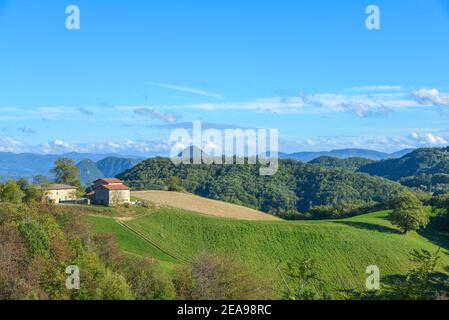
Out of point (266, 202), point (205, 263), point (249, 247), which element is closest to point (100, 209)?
point (249, 247)

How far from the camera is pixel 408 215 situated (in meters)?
72.2

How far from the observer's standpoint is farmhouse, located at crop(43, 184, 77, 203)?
82688 millimetres

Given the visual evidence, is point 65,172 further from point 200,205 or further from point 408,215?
point 408,215

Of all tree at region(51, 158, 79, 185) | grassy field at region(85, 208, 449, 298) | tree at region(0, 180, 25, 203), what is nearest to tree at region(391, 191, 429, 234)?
grassy field at region(85, 208, 449, 298)

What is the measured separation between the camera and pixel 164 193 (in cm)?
10106

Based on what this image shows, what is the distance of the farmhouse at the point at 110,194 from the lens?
75375 mm

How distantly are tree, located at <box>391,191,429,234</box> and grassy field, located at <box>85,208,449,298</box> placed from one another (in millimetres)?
1589

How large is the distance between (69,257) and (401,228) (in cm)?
5517

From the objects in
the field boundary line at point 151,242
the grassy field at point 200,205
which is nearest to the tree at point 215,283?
the field boundary line at point 151,242

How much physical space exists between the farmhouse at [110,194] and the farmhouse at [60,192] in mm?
9347

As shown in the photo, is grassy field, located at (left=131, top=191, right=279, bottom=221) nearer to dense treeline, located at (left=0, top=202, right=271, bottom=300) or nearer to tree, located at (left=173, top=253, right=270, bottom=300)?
dense treeline, located at (left=0, top=202, right=271, bottom=300)

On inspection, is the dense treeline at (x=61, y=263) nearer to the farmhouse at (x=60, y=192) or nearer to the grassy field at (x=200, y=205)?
the farmhouse at (x=60, y=192)

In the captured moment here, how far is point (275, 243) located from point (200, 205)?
92.2 ft
